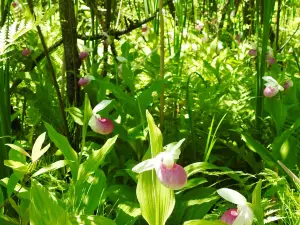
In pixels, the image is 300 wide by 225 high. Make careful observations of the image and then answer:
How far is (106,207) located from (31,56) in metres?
0.77

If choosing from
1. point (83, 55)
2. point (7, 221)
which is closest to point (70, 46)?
point (83, 55)

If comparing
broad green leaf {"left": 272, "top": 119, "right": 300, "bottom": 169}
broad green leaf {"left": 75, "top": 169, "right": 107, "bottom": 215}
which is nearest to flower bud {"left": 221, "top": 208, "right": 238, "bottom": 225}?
broad green leaf {"left": 75, "top": 169, "right": 107, "bottom": 215}

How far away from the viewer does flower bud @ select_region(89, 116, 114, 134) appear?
1.18 meters

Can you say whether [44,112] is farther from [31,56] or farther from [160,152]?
[160,152]

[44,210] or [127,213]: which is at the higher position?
[44,210]

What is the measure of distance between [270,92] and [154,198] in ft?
2.25

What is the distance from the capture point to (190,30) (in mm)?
2881

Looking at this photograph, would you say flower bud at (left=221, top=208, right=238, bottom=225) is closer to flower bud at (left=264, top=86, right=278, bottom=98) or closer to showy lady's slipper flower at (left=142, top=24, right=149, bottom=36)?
flower bud at (left=264, top=86, right=278, bottom=98)

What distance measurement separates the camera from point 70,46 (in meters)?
1.50

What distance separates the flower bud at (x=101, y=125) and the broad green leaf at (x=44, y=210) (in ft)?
1.28

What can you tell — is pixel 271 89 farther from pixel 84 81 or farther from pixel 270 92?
pixel 84 81

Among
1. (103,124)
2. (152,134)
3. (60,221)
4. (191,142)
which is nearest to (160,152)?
(152,134)

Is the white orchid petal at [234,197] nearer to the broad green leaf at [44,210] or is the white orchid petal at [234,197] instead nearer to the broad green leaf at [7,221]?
the broad green leaf at [44,210]

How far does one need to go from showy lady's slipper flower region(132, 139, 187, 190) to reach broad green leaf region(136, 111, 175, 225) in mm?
20
